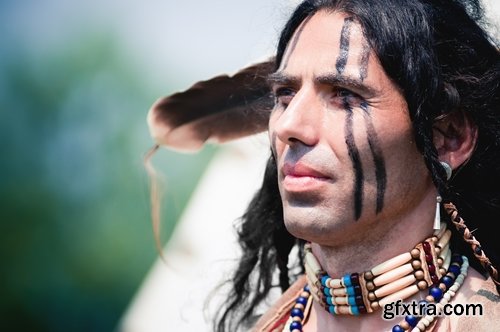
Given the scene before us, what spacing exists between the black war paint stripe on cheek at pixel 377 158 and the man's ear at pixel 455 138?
189 millimetres

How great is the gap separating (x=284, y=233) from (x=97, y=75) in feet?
8.16

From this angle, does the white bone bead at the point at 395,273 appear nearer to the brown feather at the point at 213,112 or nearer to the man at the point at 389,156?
the man at the point at 389,156

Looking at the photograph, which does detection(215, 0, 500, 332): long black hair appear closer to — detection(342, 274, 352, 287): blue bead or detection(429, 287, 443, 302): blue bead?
detection(429, 287, 443, 302): blue bead

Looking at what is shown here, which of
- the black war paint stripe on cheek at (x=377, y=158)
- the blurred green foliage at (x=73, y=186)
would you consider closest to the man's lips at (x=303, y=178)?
the black war paint stripe on cheek at (x=377, y=158)

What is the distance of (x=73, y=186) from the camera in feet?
16.1

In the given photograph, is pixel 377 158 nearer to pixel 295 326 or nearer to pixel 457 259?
pixel 457 259

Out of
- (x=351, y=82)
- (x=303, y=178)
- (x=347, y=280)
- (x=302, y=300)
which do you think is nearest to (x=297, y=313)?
(x=302, y=300)

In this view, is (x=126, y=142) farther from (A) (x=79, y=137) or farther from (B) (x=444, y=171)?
(B) (x=444, y=171)

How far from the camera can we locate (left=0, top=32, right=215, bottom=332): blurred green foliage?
187 inches

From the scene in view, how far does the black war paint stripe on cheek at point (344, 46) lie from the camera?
214 centimetres

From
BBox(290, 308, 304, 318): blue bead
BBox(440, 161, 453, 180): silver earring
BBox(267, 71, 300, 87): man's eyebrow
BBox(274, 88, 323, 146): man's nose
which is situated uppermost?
BBox(267, 71, 300, 87): man's eyebrow

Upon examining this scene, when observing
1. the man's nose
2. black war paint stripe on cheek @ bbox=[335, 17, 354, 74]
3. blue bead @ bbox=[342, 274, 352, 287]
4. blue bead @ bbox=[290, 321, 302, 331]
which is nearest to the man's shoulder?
blue bead @ bbox=[342, 274, 352, 287]

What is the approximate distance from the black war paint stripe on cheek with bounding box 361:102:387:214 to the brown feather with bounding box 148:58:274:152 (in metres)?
0.71

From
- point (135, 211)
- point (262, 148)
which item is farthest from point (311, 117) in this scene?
point (135, 211)
